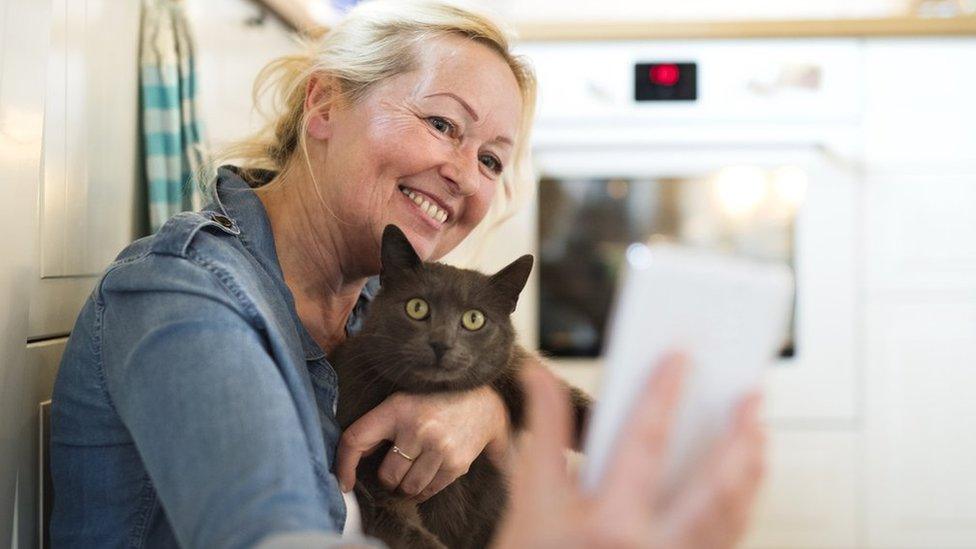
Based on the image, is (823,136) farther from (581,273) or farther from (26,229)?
(26,229)

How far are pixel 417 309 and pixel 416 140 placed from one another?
0.23 m

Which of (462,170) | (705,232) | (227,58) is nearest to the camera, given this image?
(462,170)

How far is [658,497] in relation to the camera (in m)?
0.55

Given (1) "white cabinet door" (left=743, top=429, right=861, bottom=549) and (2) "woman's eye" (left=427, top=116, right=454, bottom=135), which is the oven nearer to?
(1) "white cabinet door" (left=743, top=429, right=861, bottom=549)

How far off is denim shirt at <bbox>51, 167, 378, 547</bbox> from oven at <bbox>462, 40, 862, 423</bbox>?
1.68 meters

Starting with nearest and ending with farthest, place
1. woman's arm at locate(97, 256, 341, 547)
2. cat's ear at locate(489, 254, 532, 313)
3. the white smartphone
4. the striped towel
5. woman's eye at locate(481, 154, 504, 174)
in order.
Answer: the white smartphone, woman's arm at locate(97, 256, 341, 547), cat's ear at locate(489, 254, 532, 313), woman's eye at locate(481, 154, 504, 174), the striped towel

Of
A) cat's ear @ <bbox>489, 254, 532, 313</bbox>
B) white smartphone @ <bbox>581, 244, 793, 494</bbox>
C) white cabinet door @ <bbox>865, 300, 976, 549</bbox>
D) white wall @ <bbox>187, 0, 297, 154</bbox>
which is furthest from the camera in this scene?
white cabinet door @ <bbox>865, 300, 976, 549</bbox>

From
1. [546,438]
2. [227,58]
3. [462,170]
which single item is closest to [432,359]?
[462,170]

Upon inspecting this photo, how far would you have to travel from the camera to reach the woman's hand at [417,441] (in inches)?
41.9

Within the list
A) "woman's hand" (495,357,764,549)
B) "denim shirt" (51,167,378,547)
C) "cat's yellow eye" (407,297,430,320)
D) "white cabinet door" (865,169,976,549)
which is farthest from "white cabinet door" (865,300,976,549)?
"woman's hand" (495,357,764,549)

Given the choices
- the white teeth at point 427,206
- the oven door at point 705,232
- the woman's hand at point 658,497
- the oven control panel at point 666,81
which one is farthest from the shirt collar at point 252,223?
the oven control panel at point 666,81

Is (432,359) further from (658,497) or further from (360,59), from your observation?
(658,497)

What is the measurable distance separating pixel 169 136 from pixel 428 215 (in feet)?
1.69

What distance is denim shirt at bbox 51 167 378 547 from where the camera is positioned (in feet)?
2.27
